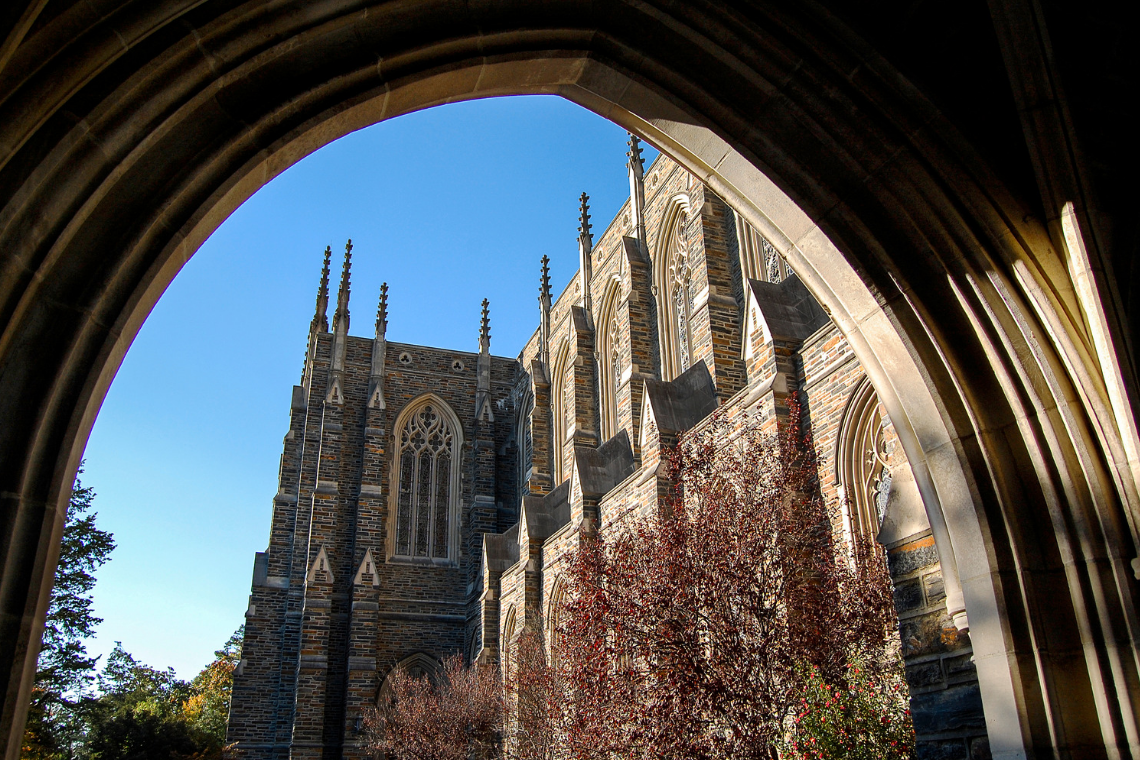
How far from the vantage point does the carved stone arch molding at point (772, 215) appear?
2791 millimetres

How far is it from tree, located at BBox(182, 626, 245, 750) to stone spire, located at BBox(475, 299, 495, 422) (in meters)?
14.4

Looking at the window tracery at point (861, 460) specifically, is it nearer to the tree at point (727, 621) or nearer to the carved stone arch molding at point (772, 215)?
the tree at point (727, 621)

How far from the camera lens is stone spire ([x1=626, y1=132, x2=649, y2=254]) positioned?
2125 centimetres

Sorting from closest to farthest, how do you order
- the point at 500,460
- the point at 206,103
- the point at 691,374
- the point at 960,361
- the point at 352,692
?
1. the point at 206,103
2. the point at 960,361
3. the point at 691,374
4. the point at 352,692
5. the point at 500,460

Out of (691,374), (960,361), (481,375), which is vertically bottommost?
(960,361)

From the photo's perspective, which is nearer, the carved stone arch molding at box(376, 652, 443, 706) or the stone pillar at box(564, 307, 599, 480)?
the stone pillar at box(564, 307, 599, 480)

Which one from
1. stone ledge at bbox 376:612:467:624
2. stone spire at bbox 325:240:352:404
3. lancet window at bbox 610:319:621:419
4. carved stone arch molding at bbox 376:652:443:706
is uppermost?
stone spire at bbox 325:240:352:404

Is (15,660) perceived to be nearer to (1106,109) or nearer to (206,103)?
(206,103)

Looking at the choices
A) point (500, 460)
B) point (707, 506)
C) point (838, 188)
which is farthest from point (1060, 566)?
point (500, 460)

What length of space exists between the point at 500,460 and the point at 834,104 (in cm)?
2681

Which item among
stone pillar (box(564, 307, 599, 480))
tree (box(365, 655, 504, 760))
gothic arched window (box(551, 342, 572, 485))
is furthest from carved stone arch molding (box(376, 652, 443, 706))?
stone pillar (box(564, 307, 599, 480))

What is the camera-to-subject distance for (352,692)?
24.1m

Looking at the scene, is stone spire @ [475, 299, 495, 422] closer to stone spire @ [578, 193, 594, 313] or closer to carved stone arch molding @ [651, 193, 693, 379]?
stone spire @ [578, 193, 594, 313]

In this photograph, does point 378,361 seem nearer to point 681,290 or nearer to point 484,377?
point 484,377
